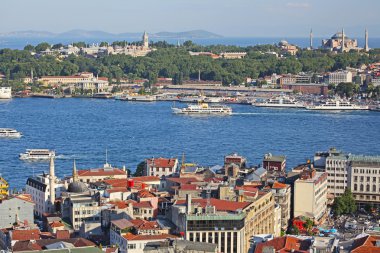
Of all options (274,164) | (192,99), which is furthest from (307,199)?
(192,99)

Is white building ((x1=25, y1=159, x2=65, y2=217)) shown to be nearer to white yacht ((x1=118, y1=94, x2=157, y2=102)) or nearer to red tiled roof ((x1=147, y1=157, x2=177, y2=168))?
red tiled roof ((x1=147, y1=157, x2=177, y2=168))

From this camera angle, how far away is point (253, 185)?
18031 millimetres

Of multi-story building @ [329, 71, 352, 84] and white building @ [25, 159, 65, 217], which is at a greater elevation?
multi-story building @ [329, 71, 352, 84]

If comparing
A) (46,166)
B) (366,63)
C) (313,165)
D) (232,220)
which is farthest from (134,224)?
(366,63)

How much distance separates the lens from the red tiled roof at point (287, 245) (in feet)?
42.2

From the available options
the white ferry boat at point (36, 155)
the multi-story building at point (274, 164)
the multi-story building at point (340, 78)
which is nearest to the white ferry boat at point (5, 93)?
the multi-story building at point (340, 78)

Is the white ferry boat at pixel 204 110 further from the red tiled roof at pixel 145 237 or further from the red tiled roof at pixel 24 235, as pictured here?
the red tiled roof at pixel 145 237

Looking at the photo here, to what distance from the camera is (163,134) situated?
33.4 m

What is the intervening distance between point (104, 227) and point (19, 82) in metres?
42.0

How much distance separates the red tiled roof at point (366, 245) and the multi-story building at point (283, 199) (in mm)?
4573

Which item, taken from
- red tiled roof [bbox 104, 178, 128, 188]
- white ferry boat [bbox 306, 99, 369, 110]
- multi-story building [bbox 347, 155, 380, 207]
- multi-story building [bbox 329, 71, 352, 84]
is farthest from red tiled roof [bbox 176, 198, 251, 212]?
multi-story building [bbox 329, 71, 352, 84]

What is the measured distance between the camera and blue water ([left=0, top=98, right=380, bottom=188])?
26844 millimetres

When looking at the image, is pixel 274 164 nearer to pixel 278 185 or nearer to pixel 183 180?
pixel 278 185

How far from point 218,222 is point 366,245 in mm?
2787
